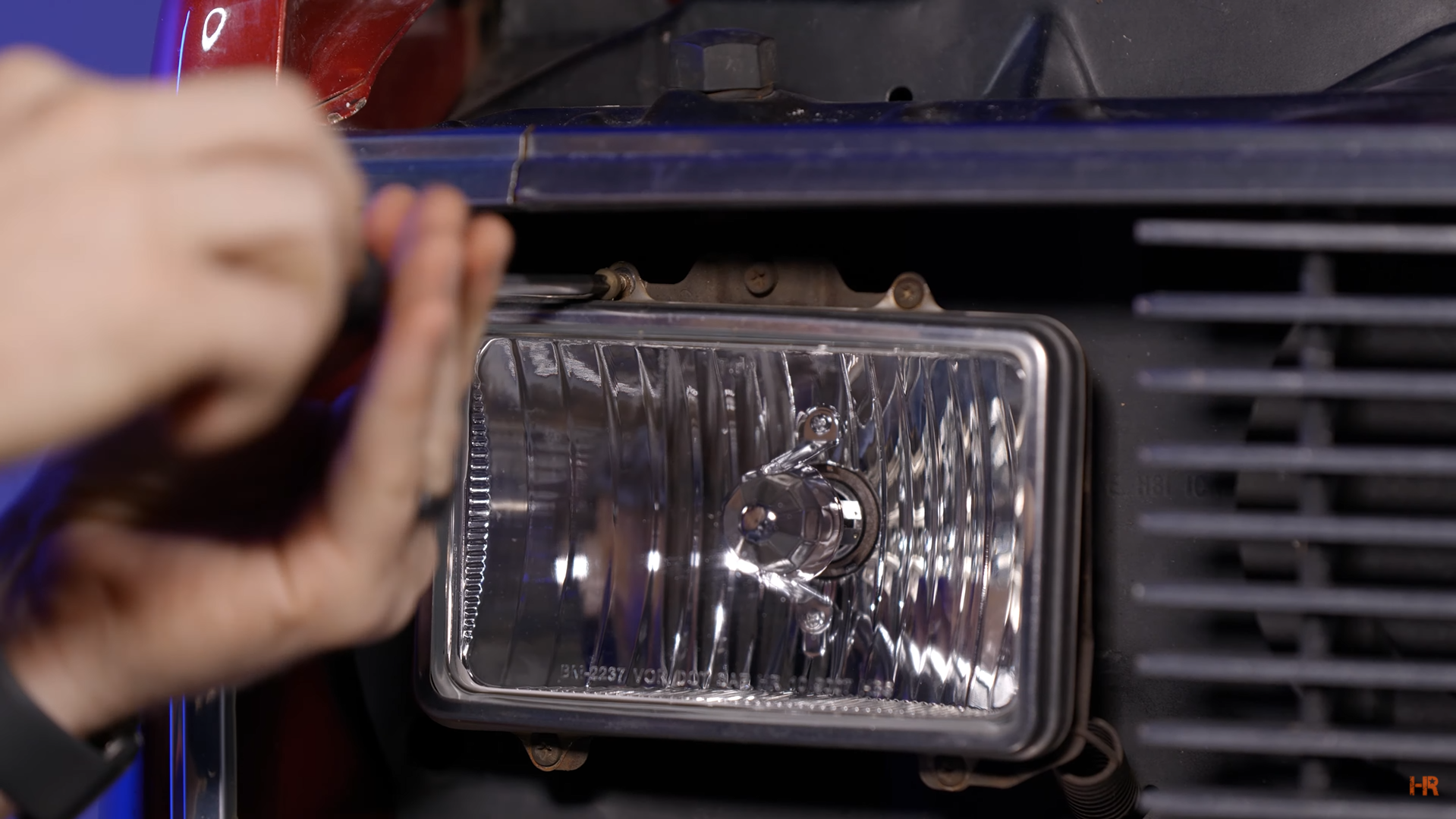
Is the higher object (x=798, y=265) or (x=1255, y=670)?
(x=798, y=265)

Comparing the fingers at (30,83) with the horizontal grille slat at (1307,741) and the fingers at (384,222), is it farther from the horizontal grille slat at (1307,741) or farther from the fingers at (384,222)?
A: the horizontal grille slat at (1307,741)

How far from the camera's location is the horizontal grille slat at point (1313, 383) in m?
0.78

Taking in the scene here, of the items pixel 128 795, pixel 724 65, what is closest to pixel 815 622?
pixel 724 65

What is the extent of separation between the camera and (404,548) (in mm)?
640

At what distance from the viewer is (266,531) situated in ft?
2.18

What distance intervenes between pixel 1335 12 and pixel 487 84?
37.7 inches

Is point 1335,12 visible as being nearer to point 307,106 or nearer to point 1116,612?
point 1116,612

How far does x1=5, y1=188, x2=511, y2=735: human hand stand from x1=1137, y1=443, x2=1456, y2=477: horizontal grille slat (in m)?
0.48

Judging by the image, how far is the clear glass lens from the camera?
0.99 meters

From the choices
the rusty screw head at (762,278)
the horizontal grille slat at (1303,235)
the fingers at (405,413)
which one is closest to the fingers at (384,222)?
the fingers at (405,413)

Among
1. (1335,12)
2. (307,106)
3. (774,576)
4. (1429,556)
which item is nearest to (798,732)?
(774,576)

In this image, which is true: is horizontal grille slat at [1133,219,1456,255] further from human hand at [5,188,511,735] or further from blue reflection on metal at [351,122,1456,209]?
human hand at [5,188,511,735]

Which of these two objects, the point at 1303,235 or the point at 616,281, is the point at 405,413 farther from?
the point at 1303,235

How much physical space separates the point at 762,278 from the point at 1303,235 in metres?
0.40
